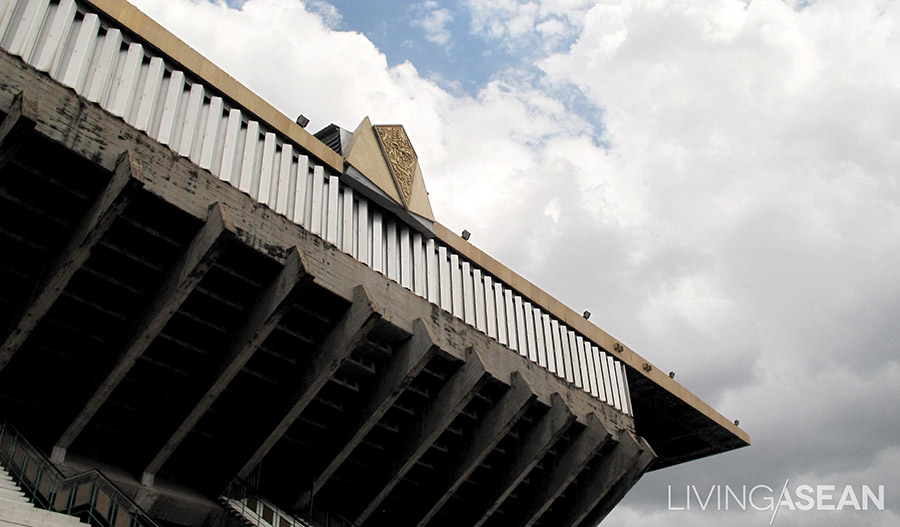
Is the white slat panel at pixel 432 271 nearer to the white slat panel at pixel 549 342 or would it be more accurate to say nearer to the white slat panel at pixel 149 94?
the white slat panel at pixel 549 342

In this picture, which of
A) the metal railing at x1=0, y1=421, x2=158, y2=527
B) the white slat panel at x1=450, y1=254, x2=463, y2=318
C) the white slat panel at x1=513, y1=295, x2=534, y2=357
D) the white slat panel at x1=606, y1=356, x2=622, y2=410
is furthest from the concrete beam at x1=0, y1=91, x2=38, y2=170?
the white slat panel at x1=606, y1=356, x2=622, y2=410

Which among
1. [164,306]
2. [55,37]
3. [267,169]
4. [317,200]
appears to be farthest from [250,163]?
[55,37]

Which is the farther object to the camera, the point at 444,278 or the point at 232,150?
the point at 444,278

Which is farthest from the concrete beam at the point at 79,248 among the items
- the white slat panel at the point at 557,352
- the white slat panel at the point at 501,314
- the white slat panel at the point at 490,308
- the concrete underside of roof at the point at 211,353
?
the white slat panel at the point at 557,352

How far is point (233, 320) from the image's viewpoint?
682 inches

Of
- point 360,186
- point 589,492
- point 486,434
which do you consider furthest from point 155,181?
point 589,492

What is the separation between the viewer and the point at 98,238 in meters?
14.3

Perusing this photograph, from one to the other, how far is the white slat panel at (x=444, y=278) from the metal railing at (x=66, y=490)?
9424mm

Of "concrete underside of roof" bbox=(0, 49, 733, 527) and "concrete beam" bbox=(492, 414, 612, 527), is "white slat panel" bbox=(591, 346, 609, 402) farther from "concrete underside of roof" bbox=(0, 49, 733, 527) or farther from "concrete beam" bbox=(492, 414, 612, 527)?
"concrete underside of roof" bbox=(0, 49, 733, 527)

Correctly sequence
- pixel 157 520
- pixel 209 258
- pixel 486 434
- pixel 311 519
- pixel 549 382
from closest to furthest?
pixel 209 258
pixel 157 520
pixel 311 519
pixel 486 434
pixel 549 382

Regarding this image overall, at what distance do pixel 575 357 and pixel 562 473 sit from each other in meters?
3.89

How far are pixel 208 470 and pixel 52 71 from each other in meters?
8.89

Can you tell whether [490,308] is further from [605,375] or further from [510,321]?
[605,375]

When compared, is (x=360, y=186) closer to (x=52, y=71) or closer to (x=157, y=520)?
(x=52, y=71)
